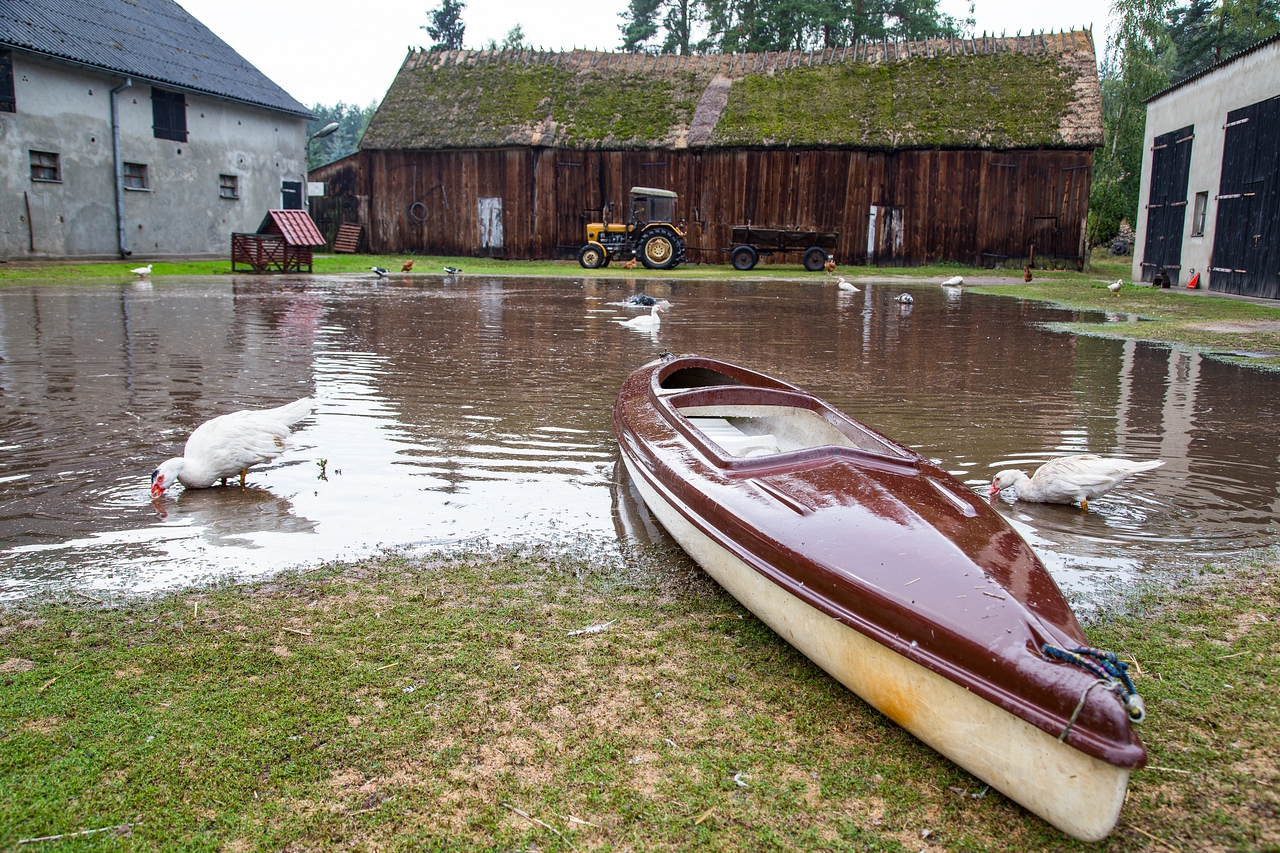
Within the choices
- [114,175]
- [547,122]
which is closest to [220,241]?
[114,175]

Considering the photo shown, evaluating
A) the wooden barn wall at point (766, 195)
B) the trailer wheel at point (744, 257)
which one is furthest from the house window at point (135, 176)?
the trailer wheel at point (744, 257)

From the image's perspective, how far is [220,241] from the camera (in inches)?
1060

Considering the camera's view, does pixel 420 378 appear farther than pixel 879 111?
No

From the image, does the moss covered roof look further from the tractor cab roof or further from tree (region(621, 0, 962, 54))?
tree (region(621, 0, 962, 54))

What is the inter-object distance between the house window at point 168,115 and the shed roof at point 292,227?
5.32 meters

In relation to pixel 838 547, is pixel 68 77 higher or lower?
higher

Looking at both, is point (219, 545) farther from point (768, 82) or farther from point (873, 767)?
point (768, 82)

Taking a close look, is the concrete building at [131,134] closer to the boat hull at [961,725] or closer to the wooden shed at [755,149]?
the wooden shed at [755,149]

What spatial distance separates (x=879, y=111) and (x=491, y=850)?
28065mm

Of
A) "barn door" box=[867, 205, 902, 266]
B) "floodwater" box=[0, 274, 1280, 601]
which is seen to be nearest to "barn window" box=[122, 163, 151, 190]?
"floodwater" box=[0, 274, 1280, 601]

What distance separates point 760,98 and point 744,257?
618cm

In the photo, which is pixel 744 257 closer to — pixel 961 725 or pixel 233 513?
pixel 233 513

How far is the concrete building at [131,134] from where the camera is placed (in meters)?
21.2

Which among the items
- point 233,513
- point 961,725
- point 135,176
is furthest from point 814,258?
point 961,725
